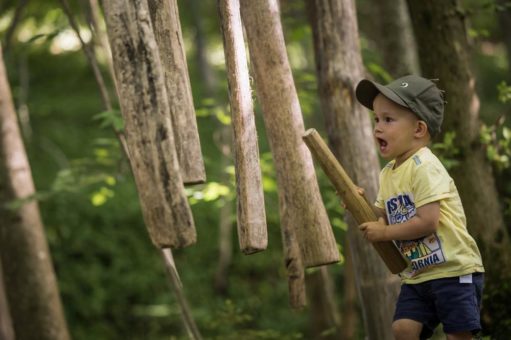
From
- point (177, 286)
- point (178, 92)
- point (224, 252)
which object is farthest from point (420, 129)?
point (224, 252)

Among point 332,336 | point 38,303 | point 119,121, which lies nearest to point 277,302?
point 332,336

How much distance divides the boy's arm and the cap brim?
44cm

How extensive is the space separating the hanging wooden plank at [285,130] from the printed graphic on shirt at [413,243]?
0.28 meters

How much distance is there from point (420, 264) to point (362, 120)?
127cm

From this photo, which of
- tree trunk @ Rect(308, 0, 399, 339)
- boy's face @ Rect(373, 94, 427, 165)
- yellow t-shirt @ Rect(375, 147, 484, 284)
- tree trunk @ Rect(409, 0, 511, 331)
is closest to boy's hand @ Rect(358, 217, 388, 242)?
yellow t-shirt @ Rect(375, 147, 484, 284)

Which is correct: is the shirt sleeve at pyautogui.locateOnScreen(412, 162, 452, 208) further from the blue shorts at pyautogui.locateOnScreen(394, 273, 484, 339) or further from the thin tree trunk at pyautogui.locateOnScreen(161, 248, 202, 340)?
the thin tree trunk at pyautogui.locateOnScreen(161, 248, 202, 340)

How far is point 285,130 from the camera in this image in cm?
297

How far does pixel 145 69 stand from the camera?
7.04 feet

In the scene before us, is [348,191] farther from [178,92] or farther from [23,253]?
[23,253]

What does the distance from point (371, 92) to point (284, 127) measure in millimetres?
410

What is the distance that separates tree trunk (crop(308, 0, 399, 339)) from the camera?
388 centimetres

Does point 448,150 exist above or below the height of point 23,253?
above

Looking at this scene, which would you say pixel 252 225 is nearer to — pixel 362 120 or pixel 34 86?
A: pixel 362 120

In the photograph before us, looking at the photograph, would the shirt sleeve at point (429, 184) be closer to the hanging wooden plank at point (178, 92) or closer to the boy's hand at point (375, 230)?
the boy's hand at point (375, 230)
